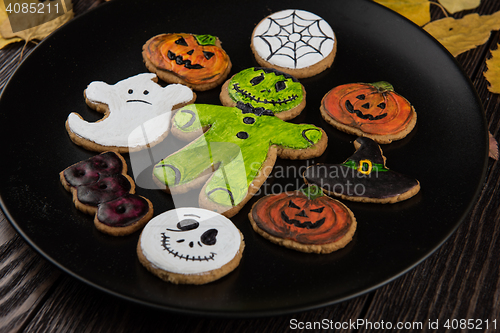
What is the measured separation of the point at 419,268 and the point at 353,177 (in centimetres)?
29

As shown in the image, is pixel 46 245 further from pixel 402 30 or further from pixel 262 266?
pixel 402 30

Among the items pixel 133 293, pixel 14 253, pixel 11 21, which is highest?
pixel 11 21

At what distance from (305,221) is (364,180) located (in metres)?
0.22

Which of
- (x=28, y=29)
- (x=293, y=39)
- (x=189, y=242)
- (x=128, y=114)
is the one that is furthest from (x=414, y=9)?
(x=28, y=29)

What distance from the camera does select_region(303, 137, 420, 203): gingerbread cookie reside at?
1.18 m

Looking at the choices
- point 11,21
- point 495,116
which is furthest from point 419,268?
point 11,21

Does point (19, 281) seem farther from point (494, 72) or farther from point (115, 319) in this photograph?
point (494, 72)

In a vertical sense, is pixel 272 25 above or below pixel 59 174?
above

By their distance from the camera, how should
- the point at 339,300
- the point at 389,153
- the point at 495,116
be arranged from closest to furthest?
the point at 339,300 < the point at 389,153 < the point at 495,116

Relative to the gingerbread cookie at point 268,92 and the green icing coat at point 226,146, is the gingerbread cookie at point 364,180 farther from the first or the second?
the gingerbread cookie at point 268,92

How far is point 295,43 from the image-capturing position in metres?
1.57

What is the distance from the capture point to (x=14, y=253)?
116 cm

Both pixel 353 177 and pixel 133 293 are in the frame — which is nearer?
pixel 133 293

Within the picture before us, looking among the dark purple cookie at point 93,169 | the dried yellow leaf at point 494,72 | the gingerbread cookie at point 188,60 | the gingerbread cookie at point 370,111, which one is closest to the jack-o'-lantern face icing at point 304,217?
the gingerbread cookie at point 370,111
